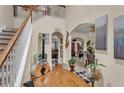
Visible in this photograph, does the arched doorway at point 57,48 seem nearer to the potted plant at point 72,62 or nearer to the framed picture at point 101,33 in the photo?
the potted plant at point 72,62

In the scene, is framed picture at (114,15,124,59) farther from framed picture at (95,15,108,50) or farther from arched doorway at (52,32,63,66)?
arched doorway at (52,32,63,66)

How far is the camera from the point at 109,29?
277cm

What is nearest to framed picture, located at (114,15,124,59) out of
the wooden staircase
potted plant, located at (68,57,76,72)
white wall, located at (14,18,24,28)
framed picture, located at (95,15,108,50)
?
framed picture, located at (95,15,108,50)

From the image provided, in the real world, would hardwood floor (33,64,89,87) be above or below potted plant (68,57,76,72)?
below

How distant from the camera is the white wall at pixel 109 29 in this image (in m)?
2.56

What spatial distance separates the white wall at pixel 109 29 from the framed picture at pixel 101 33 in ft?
0.22

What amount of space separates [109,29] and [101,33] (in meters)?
0.16

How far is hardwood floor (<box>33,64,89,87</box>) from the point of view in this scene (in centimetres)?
238

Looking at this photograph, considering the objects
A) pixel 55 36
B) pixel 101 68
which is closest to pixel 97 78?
pixel 101 68

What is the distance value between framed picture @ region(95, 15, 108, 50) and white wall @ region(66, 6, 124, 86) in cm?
7

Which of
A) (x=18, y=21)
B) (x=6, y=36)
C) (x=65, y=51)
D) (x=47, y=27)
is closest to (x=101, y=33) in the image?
(x=65, y=51)

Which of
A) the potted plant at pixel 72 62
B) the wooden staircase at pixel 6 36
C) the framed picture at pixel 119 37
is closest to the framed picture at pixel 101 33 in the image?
the framed picture at pixel 119 37
